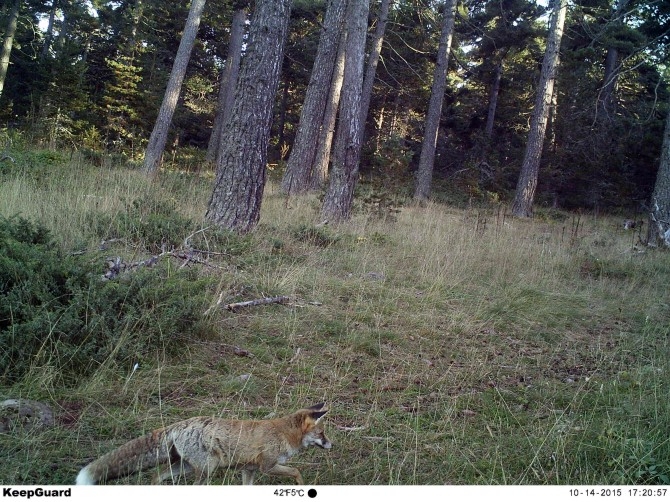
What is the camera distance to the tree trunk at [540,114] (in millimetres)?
16125

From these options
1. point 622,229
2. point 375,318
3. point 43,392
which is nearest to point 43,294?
point 43,392

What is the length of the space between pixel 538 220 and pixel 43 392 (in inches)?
627

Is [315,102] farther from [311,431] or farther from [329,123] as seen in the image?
[311,431]

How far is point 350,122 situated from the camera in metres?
10.6

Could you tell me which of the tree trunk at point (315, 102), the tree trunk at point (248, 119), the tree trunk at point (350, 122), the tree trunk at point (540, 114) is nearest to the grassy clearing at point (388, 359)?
the tree trunk at point (248, 119)

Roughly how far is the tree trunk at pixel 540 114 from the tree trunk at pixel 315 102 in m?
6.54

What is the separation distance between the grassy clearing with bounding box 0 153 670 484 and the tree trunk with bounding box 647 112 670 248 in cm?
350

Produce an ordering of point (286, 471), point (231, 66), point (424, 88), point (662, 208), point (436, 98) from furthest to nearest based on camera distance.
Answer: point (424, 88), point (231, 66), point (436, 98), point (662, 208), point (286, 471)

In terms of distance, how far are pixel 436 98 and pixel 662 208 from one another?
30.1ft

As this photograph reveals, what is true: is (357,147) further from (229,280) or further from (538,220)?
(538,220)

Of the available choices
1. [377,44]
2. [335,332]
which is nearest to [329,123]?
[377,44]

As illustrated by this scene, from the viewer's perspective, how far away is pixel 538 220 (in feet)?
55.0

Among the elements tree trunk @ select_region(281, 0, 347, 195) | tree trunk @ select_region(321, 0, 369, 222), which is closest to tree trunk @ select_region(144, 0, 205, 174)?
tree trunk @ select_region(281, 0, 347, 195)

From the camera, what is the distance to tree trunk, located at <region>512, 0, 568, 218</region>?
16.1 meters
